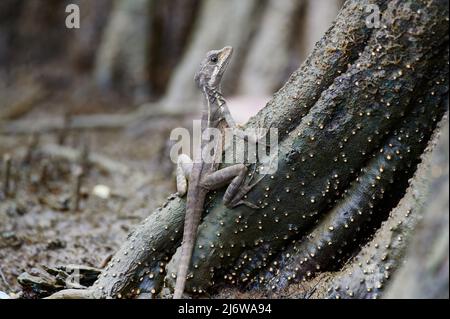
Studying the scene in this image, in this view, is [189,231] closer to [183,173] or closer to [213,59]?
[183,173]

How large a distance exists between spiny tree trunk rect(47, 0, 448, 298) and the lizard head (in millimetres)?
1144

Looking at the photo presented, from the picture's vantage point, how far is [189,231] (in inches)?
179

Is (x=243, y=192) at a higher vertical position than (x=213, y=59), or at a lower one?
lower

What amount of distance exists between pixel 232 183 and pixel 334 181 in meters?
0.77

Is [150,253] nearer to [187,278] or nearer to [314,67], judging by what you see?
[187,278]

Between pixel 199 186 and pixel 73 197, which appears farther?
pixel 73 197

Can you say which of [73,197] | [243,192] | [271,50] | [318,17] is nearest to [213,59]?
[243,192]

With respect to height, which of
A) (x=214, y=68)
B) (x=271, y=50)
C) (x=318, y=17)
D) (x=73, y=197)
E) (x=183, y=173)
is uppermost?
(x=318, y=17)

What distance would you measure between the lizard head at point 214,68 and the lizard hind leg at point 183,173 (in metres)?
0.90

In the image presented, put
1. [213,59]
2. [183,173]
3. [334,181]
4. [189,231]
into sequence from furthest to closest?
[213,59] < [183,173] < [189,231] < [334,181]

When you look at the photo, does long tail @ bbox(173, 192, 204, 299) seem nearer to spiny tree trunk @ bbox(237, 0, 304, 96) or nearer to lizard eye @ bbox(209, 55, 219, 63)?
lizard eye @ bbox(209, 55, 219, 63)

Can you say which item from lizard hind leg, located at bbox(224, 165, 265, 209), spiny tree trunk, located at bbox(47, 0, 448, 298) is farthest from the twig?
lizard hind leg, located at bbox(224, 165, 265, 209)

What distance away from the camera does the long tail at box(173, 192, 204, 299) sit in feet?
14.6
